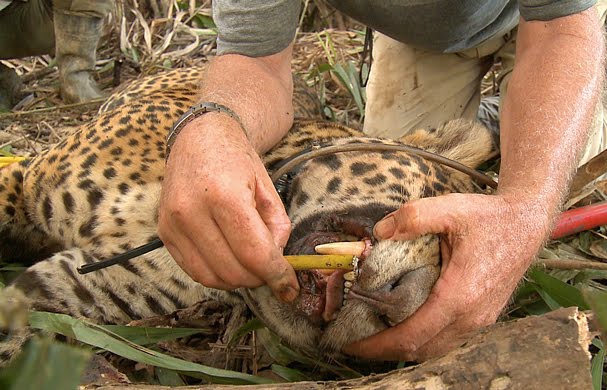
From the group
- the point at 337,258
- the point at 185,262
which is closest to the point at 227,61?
the point at 185,262

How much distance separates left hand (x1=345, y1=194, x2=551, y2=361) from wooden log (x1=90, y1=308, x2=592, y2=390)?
0.33m

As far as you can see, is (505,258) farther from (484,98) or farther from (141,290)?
(484,98)

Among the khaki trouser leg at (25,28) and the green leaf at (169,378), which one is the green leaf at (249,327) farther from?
the khaki trouser leg at (25,28)

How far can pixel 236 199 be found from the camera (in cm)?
168

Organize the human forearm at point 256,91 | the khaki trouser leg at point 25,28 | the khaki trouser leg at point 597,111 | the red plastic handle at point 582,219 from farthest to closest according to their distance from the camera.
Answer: the khaki trouser leg at point 25,28 → the khaki trouser leg at point 597,111 → the red plastic handle at point 582,219 → the human forearm at point 256,91

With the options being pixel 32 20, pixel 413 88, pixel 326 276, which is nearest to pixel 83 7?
pixel 32 20

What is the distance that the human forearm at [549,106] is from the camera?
2068 millimetres

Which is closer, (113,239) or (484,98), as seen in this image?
(113,239)

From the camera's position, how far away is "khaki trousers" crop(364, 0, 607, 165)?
14.3 feet

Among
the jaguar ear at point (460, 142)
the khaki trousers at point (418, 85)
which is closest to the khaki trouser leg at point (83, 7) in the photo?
the khaki trousers at point (418, 85)

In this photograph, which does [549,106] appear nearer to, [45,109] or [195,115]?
[195,115]

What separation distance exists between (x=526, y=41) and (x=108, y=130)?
5.71 feet

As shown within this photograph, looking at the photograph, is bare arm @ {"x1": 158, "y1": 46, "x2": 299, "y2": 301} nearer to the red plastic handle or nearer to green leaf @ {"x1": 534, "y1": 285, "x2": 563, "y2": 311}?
green leaf @ {"x1": 534, "y1": 285, "x2": 563, "y2": 311}

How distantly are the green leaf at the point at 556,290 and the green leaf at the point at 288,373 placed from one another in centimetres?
93
